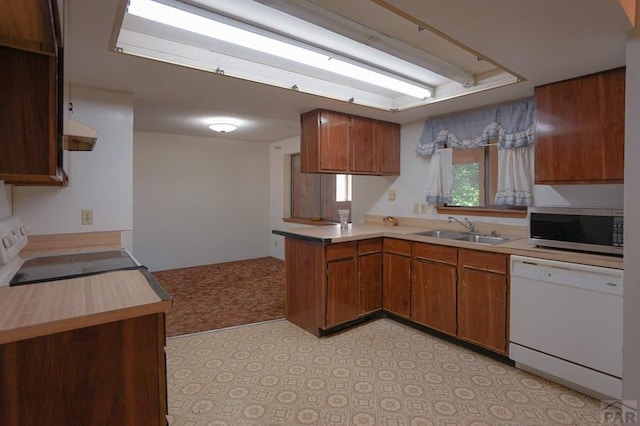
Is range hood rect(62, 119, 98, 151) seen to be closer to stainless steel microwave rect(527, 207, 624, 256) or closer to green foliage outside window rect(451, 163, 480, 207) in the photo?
stainless steel microwave rect(527, 207, 624, 256)

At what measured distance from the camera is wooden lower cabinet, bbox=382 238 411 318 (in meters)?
3.13

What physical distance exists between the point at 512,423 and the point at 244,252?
494cm

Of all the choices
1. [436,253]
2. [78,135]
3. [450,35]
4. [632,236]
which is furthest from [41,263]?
[632,236]

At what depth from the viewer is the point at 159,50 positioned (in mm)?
2039

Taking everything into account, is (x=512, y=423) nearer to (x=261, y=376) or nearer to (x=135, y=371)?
(x=261, y=376)

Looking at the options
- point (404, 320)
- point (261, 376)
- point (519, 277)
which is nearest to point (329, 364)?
point (261, 376)

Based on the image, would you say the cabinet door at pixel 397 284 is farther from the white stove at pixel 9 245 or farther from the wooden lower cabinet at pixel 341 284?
the white stove at pixel 9 245

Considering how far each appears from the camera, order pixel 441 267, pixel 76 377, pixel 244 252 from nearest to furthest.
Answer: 1. pixel 76 377
2. pixel 441 267
3. pixel 244 252

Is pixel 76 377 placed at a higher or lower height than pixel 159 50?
lower

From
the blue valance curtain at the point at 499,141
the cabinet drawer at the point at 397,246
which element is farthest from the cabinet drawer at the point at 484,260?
the blue valance curtain at the point at 499,141

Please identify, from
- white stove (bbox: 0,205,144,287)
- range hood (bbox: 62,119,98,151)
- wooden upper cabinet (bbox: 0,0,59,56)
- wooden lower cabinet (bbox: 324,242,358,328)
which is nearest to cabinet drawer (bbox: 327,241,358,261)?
wooden lower cabinet (bbox: 324,242,358,328)

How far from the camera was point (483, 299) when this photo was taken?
8.47 ft

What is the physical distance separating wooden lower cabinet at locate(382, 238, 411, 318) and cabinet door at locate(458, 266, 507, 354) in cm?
52

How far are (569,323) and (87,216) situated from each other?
347cm
